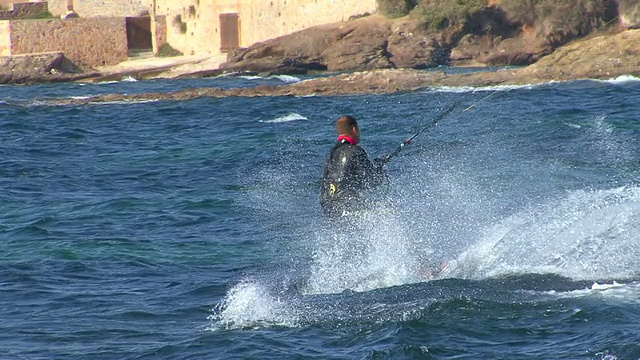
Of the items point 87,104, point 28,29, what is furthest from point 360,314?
point 28,29

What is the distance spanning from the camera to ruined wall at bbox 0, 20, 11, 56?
6069cm

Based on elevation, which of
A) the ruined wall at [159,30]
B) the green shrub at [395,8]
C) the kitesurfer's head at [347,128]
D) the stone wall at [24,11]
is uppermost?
the kitesurfer's head at [347,128]

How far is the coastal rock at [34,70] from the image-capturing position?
52.5 m

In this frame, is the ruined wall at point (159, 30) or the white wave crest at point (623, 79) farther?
the ruined wall at point (159, 30)

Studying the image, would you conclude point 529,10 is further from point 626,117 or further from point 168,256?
point 168,256

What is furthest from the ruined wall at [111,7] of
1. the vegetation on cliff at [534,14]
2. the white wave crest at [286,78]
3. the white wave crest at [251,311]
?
the white wave crest at [251,311]

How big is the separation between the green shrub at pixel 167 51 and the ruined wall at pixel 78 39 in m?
2.40

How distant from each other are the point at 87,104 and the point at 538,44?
20.8 m

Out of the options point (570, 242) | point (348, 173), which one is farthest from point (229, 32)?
point (570, 242)

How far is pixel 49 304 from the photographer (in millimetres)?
10633

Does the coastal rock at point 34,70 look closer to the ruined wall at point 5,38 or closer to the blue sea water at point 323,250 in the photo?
the ruined wall at point 5,38

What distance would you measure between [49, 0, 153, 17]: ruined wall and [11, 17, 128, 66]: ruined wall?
2104mm

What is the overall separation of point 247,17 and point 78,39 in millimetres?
10017

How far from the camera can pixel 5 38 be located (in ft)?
200
